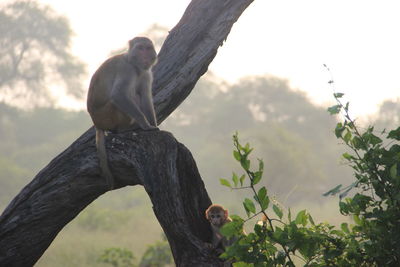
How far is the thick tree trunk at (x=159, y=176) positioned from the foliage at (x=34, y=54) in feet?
125

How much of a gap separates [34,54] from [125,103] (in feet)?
129

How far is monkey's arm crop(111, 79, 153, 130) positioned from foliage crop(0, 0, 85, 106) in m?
37.7

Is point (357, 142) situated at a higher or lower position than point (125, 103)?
lower

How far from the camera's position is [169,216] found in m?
3.99

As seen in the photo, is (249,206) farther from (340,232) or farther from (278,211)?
(340,232)

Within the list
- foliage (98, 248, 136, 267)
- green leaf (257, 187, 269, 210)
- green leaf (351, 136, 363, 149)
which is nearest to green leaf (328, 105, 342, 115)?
green leaf (351, 136, 363, 149)

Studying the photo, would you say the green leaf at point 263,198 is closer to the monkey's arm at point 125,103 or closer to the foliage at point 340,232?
the foliage at point 340,232

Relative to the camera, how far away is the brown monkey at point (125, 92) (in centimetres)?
527

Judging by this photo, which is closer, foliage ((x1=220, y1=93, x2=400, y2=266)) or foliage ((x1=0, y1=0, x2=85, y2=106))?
foliage ((x1=220, y1=93, x2=400, y2=266))

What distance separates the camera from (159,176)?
13.6ft

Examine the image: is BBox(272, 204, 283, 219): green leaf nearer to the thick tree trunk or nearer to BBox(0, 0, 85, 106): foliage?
the thick tree trunk

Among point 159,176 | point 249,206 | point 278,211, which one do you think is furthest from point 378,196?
point 159,176

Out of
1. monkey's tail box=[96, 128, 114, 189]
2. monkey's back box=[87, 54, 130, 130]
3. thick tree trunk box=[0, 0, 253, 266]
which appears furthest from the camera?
monkey's back box=[87, 54, 130, 130]

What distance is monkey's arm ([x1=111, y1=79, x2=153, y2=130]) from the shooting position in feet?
17.1
